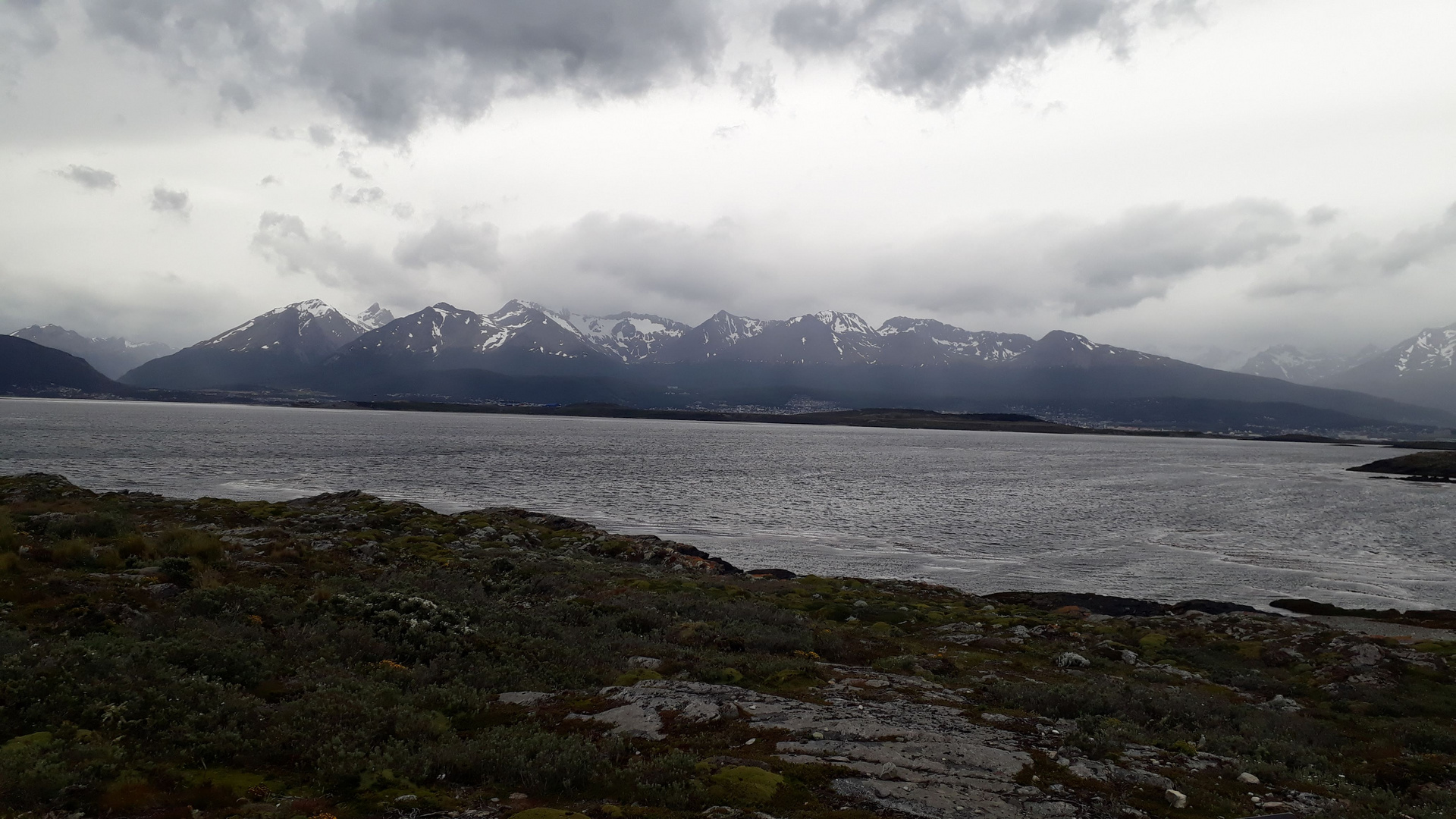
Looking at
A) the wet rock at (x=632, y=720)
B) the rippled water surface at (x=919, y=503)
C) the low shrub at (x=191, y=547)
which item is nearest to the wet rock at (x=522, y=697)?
the wet rock at (x=632, y=720)

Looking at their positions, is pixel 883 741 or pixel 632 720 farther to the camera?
pixel 632 720

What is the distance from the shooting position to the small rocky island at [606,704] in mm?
9297

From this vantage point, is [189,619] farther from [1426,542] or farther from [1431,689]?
[1426,542]

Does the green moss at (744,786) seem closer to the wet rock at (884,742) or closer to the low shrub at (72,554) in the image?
the wet rock at (884,742)

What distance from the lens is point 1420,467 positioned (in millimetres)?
148625

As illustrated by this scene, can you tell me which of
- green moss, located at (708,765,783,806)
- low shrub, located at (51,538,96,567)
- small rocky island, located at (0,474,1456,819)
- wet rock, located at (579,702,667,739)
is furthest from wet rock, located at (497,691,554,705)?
low shrub, located at (51,538,96,567)

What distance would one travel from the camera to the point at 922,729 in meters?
12.7

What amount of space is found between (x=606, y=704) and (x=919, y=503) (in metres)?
71.2

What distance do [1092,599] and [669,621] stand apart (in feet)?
90.2

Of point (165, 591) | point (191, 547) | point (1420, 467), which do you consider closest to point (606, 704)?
point (165, 591)

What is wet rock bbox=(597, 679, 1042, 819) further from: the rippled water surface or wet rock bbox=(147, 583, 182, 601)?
the rippled water surface

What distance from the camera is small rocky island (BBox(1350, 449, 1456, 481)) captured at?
461 feet

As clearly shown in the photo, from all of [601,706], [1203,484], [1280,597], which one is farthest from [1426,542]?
[601,706]

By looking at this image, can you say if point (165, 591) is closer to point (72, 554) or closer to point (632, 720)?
point (72, 554)
